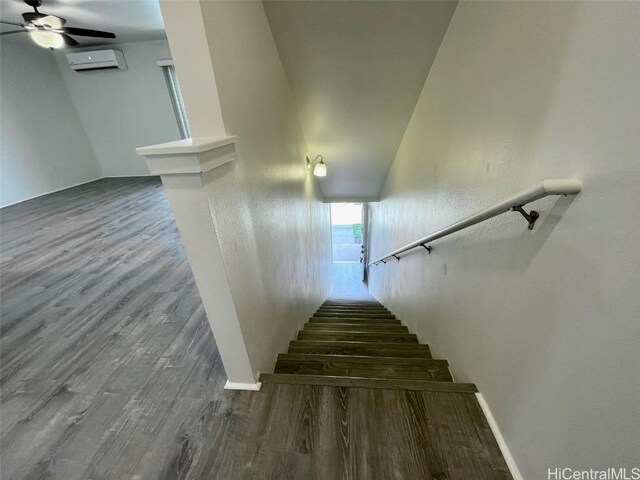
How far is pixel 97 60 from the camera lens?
16.4 ft

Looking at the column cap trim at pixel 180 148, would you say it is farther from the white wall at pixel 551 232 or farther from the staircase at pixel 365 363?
the staircase at pixel 365 363

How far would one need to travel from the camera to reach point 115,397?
130cm

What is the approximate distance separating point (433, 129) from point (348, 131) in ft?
3.83

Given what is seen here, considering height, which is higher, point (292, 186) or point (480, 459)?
point (292, 186)

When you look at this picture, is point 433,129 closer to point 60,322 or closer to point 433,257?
point 433,257

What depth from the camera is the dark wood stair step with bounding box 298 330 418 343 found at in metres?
2.32

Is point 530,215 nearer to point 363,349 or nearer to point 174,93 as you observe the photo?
point 363,349

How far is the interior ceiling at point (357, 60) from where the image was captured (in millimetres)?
1531

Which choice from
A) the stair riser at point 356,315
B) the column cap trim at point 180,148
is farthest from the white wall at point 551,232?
the stair riser at point 356,315

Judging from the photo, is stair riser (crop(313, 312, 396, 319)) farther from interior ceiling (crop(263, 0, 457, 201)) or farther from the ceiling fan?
the ceiling fan

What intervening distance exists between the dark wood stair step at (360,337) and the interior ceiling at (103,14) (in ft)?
14.1

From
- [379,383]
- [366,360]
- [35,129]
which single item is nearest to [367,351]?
[366,360]

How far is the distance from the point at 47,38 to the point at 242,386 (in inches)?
196

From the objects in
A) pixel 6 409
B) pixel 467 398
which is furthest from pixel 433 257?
pixel 6 409
